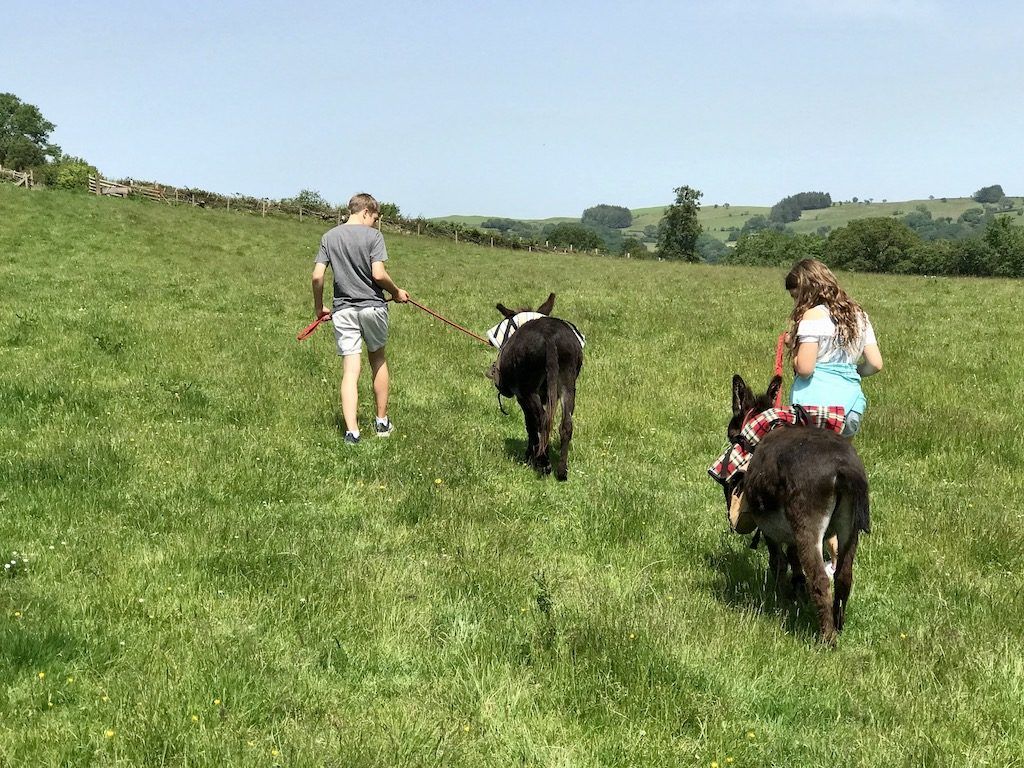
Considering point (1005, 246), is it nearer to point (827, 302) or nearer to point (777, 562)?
point (827, 302)

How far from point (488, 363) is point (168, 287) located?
9.54m

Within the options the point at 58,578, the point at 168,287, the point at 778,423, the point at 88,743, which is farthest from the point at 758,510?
the point at 168,287

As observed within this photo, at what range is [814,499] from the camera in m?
3.67

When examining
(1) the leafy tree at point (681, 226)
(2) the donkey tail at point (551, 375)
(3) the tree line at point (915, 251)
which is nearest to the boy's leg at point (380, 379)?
(2) the donkey tail at point (551, 375)

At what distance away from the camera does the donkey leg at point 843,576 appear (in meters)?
3.82

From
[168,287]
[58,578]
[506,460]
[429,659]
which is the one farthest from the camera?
[168,287]

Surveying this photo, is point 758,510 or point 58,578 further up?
point 758,510

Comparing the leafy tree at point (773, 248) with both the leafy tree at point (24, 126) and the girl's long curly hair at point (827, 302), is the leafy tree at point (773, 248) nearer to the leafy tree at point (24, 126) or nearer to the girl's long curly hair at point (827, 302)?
the leafy tree at point (24, 126)

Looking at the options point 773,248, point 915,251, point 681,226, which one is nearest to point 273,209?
point 681,226

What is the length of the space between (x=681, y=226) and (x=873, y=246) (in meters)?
26.2

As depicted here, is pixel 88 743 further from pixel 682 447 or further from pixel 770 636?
pixel 682 447

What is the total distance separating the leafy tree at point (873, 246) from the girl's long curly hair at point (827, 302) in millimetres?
97037

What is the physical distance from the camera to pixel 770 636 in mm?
3949

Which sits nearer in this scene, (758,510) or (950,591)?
(758,510)
